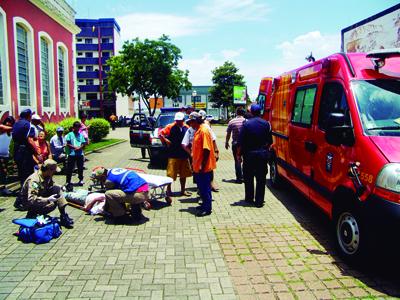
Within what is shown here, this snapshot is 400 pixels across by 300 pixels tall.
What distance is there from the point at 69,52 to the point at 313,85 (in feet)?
59.4

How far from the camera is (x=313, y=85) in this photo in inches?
241

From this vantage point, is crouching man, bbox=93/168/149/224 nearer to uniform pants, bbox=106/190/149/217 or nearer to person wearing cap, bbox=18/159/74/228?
uniform pants, bbox=106/190/149/217

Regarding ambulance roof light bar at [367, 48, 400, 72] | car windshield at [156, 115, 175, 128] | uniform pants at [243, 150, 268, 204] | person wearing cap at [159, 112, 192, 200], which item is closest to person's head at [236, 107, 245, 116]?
person wearing cap at [159, 112, 192, 200]

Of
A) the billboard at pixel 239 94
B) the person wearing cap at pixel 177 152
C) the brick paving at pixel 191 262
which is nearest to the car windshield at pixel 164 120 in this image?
the person wearing cap at pixel 177 152

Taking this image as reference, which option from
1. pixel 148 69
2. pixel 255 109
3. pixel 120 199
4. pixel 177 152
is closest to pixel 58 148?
pixel 177 152

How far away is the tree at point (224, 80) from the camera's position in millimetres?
60062

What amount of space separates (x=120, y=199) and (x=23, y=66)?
1167 cm

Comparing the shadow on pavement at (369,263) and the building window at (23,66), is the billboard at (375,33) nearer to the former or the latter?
the shadow on pavement at (369,263)

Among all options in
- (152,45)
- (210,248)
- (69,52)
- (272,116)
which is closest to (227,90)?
(152,45)

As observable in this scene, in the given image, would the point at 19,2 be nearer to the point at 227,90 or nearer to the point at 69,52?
the point at 69,52

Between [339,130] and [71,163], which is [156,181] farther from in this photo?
[339,130]

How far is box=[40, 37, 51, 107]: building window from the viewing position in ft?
56.9

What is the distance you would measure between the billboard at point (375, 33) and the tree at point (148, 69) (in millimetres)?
29095

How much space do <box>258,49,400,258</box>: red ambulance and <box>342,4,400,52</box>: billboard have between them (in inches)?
188
